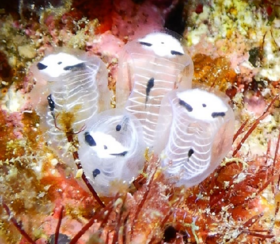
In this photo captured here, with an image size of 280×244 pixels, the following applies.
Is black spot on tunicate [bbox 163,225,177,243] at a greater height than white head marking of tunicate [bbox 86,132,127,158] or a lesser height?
lesser

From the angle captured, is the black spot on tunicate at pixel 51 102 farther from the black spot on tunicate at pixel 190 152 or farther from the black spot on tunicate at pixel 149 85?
the black spot on tunicate at pixel 190 152

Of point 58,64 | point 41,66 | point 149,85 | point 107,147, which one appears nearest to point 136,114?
point 149,85

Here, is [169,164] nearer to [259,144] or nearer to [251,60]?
[259,144]

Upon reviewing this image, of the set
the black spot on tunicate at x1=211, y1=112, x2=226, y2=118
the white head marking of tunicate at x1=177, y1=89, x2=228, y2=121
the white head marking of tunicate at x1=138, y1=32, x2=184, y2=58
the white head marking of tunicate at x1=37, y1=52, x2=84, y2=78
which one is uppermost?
the white head marking of tunicate at x1=138, y1=32, x2=184, y2=58

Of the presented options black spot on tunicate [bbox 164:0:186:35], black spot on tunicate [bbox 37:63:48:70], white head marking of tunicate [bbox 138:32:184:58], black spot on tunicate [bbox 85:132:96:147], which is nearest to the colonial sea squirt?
black spot on tunicate [bbox 37:63:48:70]

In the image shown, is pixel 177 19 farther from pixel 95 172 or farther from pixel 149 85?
pixel 95 172

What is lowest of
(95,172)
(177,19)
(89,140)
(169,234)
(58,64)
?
(169,234)

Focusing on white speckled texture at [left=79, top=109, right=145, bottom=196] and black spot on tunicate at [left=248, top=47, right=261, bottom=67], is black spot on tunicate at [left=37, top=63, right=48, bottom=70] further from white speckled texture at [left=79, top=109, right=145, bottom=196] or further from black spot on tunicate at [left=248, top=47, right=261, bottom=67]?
black spot on tunicate at [left=248, top=47, right=261, bottom=67]

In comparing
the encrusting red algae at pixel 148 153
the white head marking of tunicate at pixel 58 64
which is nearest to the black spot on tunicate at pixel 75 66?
the white head marking of tunicate at pixel 58 64
